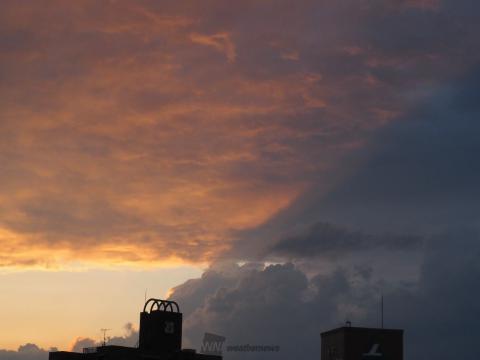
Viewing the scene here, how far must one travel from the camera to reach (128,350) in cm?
9875

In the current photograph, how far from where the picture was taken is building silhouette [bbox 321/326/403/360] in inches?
6137

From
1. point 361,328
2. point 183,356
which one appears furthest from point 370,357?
point 183,356

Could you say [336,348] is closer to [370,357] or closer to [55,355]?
[370,357]

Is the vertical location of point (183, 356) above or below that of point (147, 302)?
below

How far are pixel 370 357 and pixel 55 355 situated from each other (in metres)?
68.9

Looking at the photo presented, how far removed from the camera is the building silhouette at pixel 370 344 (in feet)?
511

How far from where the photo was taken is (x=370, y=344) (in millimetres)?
157500

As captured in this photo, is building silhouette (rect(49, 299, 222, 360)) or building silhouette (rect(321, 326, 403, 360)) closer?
building silhouette (rect(49, 299, 222, 360))

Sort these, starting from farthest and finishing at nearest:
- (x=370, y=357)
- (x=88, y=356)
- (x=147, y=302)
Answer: (x=370, y=357) < (x=88, y=356) < (x=147, y=302)

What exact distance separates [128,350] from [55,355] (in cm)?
1504

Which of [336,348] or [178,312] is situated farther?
[336,348]

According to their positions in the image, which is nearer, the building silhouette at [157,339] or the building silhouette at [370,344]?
the building silhouette at [157,339]

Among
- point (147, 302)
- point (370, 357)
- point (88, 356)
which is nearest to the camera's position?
point (147, 302)

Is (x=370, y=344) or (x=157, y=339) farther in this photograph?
(x=370, y=344)
